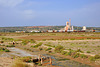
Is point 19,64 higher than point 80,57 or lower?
higher

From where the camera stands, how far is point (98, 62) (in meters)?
16.1

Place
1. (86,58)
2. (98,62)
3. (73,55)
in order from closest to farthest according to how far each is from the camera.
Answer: (98,62), (86,58), (73,55)

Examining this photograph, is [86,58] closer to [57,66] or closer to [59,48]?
[57,66]

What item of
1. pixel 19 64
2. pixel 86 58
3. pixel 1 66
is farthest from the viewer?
pixel 86 58

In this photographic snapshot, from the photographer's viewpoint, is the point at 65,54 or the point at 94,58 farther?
the point at 65,54

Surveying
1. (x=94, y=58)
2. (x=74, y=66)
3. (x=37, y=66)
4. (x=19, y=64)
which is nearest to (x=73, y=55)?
(x=94, y=58)

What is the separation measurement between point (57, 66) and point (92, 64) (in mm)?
A: 3576

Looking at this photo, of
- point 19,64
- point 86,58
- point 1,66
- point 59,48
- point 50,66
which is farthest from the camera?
point 59,48

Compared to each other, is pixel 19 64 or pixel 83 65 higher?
pixel 19 64

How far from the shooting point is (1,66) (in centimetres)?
1365

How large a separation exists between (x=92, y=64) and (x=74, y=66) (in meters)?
1.93

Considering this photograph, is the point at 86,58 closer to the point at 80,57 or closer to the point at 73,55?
the point at 80,57

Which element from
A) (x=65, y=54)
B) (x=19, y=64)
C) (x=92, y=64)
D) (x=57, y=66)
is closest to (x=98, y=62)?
(x=92, y=64)

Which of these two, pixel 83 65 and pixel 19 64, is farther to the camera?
pixel 83 65
